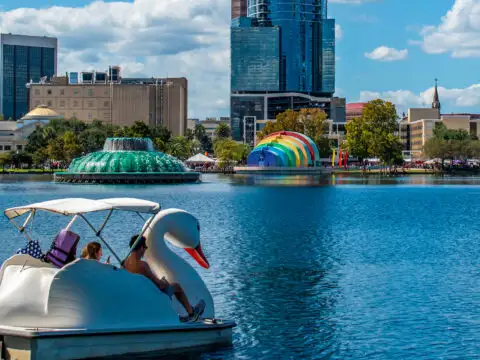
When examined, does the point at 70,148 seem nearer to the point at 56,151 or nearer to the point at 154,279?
the point at 56,151

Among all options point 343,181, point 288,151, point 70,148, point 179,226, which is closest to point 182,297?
point 179,226

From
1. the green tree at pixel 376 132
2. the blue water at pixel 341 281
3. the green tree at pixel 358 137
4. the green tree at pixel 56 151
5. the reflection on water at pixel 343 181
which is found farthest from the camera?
the green tree at pixel 56 151

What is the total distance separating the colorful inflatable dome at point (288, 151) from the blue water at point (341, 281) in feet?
379

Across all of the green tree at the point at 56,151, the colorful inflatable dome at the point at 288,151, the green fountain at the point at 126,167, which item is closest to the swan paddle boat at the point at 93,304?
the green fountain at the point at 126,167

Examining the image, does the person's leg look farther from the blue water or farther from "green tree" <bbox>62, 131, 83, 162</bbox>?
"green tree" <bbox>62, 131, 83, 162</bbox>

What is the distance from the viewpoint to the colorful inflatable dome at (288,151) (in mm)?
184125

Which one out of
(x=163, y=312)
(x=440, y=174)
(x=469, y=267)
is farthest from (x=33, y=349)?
(x=440, y=174)

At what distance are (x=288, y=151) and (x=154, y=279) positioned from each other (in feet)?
539

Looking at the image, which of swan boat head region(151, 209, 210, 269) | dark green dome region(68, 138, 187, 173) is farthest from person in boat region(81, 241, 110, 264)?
dark green dome region(68, 138, 187, 173)

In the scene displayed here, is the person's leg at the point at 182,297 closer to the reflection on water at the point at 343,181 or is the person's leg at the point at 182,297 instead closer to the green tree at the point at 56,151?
the reflection on water at the point at 343,181

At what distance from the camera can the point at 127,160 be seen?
5069 inches

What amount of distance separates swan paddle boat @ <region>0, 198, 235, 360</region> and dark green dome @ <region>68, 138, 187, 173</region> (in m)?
107

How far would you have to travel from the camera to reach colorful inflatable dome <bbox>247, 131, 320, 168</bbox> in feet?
604

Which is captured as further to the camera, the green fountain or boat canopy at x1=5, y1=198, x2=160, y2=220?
the green fountain
